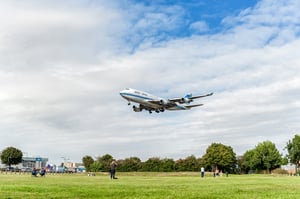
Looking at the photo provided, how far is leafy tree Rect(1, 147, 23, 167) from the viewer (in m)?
166

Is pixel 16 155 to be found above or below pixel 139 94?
below

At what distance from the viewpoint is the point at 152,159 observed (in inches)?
6481

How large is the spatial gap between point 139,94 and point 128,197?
6721 centimetres

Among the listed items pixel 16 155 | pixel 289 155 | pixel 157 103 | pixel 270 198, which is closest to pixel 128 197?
pixel 270 198

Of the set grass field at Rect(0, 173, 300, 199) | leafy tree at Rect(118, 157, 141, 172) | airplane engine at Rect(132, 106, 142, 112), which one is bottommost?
grass field at Rect(0, 173, 300, 199)

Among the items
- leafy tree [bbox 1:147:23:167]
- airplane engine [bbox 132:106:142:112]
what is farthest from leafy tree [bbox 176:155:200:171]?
airplane engine [bbox 132:106:142:112]

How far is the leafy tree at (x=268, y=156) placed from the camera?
508ft

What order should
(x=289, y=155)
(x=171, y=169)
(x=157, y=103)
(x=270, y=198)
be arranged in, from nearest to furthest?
(x=270, y=198) < (x=157, y=103) < (x=289, y=155) < (x=171, y=169)

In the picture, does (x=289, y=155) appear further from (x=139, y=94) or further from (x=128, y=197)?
(x=128, y=197)

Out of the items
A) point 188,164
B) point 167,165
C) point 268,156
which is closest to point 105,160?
point 167,165

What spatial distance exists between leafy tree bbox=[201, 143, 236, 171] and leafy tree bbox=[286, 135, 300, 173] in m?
21.3

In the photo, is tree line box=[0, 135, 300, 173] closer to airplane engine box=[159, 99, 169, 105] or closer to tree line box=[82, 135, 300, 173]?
tree line box=[82, 135, 300, 173]

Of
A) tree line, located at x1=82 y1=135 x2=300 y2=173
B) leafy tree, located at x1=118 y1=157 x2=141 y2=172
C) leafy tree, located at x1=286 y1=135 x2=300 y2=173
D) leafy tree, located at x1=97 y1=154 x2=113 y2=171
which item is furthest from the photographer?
leafy tree, located at x1=97 y1=154 x2=113 y2=171

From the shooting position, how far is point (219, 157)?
151 m
